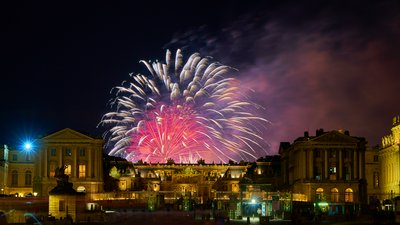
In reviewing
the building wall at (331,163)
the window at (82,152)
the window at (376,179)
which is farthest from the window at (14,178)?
the window at (376,179)

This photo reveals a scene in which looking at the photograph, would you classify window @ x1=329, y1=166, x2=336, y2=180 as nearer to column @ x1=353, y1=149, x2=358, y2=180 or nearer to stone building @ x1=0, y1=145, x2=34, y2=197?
column @ x1=353, y1=149, x2=358, y2=180

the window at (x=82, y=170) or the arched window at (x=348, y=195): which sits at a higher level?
the window at (x=82, y=170)

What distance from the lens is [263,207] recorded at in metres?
94.8

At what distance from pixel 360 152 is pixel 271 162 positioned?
39.5 metres

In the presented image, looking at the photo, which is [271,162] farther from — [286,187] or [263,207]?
[263,207]

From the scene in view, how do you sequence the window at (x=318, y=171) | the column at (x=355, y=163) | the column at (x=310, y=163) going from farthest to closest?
the window at (x=318, y=171) < the column at (x=355, y=163) < the column at (x=310, y=163)

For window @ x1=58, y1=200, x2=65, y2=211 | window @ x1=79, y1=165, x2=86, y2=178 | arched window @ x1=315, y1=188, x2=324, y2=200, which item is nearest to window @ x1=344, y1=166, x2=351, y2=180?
arched window @ x1=315, y1=188, x2=324, y2=200

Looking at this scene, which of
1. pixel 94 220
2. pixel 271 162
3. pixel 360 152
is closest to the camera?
pixel 94 220

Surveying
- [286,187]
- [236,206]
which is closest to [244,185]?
[286,187]

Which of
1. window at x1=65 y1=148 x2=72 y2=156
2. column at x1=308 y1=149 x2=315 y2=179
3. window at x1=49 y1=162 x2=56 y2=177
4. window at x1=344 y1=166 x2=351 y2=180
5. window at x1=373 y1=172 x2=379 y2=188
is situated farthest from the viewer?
window at x1=373 y1=172 x2=379 y2=188

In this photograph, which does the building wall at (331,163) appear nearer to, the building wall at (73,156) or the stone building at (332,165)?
the stone building at (332,165)

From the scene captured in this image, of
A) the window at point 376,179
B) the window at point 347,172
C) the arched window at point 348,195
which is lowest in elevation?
the arched window at point 348,195

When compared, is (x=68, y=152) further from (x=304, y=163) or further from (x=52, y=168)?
(x=304, y=163)

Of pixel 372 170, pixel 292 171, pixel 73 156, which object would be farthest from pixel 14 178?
pixel 372 170
